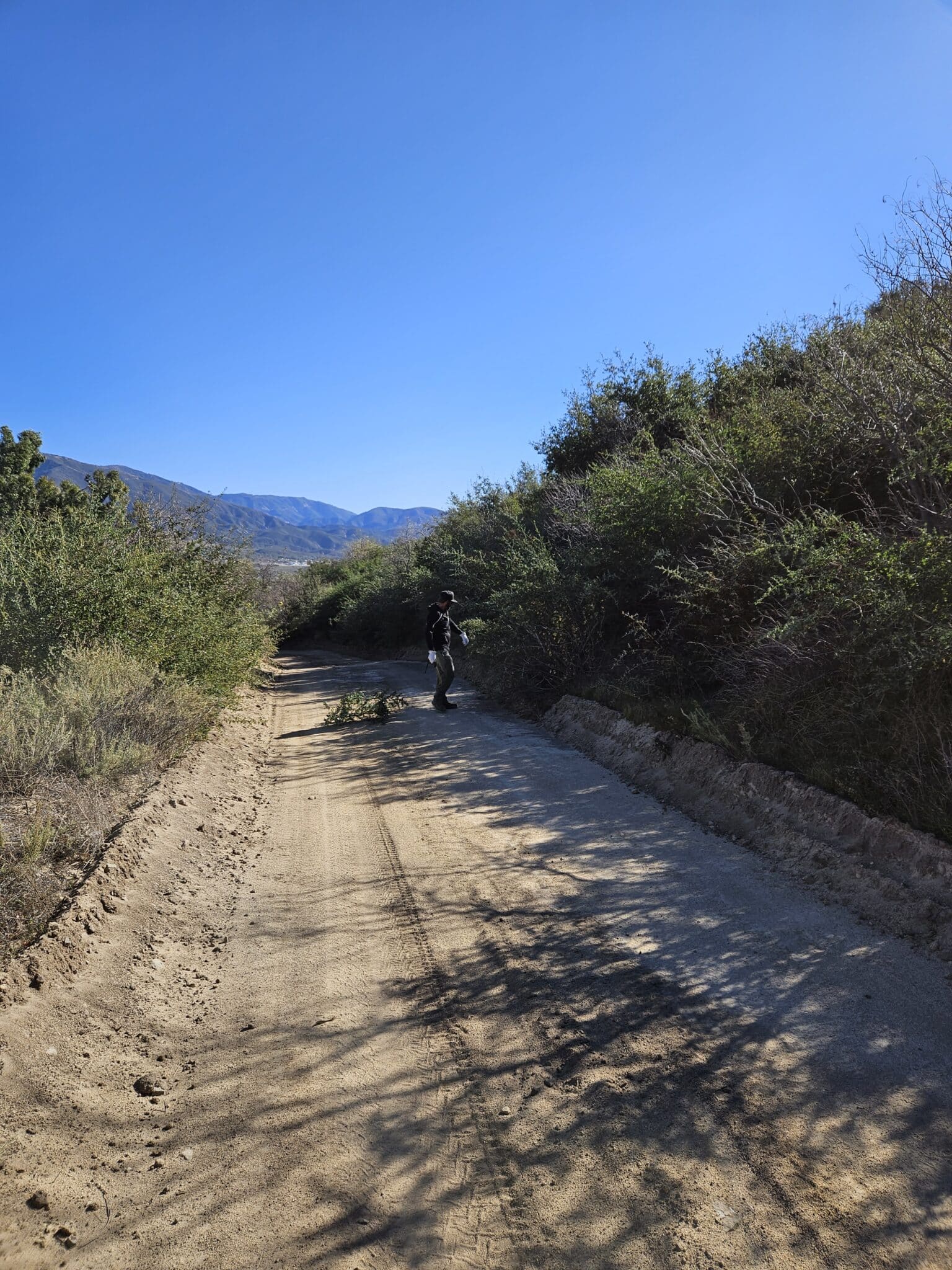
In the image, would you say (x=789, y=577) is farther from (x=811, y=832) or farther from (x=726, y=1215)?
(x=726, y=1215)

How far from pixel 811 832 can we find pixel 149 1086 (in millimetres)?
4728

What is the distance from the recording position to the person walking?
13.0 m

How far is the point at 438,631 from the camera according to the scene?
13.0 m

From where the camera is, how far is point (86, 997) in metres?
4.05

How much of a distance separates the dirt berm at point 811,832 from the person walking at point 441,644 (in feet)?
16.1

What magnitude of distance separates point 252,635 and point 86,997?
10932 mm

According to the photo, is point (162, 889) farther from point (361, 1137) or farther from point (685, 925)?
point (685, 925)

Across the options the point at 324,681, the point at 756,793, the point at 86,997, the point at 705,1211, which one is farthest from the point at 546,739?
the point at 324,681

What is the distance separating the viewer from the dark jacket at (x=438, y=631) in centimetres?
1300

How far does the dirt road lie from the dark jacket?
22.7 ft

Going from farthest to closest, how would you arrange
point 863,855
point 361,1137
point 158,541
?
1. point 158,541
2. point 863,855
3. point 361,1137

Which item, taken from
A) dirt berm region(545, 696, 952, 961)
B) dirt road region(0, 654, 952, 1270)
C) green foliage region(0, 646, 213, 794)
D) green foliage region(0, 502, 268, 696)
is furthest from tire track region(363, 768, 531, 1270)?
green foliage region(0, 502, 268, 696)

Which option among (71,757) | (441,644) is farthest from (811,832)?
(441,644)

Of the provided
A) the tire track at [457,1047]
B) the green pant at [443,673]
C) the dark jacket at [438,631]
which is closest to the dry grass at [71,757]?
the tire track at [457,1047]
